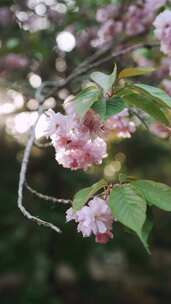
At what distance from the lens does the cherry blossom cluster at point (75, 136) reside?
46.6 inches

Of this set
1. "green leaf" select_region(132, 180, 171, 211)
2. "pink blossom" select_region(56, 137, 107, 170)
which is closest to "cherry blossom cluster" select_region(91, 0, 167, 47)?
"pink blossom" select_region(56, 137, 107, 170)

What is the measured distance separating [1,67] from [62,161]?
7.48 ft

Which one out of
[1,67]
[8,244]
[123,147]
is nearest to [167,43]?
[1,67]

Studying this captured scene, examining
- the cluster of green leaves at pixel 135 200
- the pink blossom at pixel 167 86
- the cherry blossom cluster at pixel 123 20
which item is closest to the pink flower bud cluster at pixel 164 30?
the pink blossom at pixel 167 86

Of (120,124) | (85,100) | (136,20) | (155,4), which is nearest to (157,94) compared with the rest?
(85,100)

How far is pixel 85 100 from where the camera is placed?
1.09 metres

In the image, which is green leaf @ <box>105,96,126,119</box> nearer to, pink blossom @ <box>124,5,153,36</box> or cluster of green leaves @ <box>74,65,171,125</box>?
cluster of green leaves @ <box>74,65,171,125</box>

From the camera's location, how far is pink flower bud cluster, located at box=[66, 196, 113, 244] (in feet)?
3.77

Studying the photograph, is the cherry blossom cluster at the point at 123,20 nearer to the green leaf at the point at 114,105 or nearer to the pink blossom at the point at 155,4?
the pink blossom at the point at 155,4

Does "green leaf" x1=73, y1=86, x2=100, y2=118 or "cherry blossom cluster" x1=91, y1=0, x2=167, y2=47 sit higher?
"cherry blossom cluster" x1=91, y1=0, x2=167, y2=47

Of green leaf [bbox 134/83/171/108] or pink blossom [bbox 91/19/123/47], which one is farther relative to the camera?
pink blossom [bbox 91/19/123/47]

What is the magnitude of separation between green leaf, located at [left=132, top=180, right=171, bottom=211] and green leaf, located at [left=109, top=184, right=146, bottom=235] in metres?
0.01

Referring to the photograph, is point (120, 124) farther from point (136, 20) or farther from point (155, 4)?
point (136, 20)

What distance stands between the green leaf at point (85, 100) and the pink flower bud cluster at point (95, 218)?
8.0 inches
